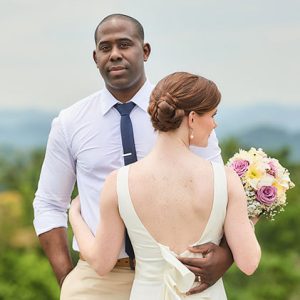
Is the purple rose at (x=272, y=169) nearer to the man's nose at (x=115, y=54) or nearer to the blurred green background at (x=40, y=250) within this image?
the man's nose at (x=115, y=54)

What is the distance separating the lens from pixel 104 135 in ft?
15.8

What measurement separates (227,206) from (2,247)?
23.2m

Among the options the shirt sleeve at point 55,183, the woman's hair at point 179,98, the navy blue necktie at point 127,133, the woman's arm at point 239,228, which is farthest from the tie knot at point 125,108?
the woman's arm at point 239,228

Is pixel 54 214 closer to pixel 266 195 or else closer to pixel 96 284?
pixel 96 284

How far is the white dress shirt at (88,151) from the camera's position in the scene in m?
4.75

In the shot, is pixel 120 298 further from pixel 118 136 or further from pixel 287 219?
pixel 287 219

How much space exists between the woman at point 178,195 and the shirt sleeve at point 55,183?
759 millimetres

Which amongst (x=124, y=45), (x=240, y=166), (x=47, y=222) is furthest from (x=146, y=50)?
(x=47, y=222)

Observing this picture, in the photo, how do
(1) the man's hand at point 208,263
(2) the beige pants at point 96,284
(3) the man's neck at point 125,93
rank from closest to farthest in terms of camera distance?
(1) the man's hand at point 208,263
(2) the beige pants at point 96,284
(3) the man's neck at point 125,93

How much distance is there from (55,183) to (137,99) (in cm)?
61

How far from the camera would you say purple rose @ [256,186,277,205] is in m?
4.57

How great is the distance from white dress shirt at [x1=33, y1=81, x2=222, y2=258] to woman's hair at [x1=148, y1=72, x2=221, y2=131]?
60cm

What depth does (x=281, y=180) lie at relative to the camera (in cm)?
467

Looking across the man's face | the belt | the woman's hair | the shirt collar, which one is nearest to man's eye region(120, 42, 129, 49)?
the man's face
